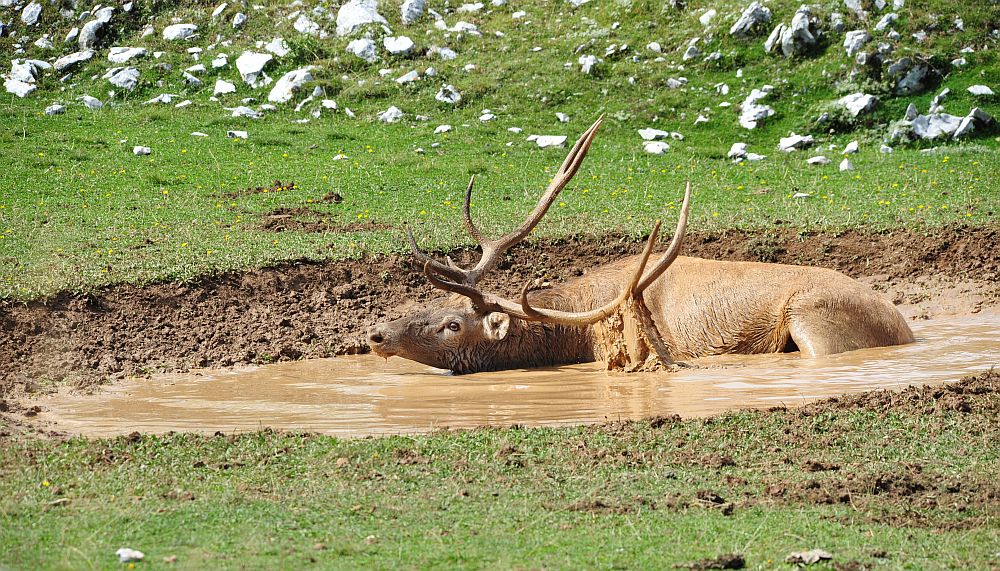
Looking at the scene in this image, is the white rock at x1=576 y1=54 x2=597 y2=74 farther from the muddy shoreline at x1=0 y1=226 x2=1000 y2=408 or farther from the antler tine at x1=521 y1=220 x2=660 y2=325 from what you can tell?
the antler tine at x1=521 y1=220 x2=660 y2=325

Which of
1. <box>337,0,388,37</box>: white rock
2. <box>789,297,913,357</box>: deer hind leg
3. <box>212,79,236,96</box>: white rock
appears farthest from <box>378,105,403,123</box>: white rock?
<box>789,297,913,357</box>: deer hind leg

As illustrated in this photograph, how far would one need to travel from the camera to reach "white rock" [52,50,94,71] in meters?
19.8

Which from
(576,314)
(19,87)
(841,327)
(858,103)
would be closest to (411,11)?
(19,87)

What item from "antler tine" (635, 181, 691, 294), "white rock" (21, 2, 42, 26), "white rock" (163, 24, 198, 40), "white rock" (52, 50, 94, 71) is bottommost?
"white rock" (52, 50, 94, 71)

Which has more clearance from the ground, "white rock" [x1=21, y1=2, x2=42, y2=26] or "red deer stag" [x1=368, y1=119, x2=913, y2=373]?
"red deer stag" [x1=368, y1=119, x2=913, y2=373]

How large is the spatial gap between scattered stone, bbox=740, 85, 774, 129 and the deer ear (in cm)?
919

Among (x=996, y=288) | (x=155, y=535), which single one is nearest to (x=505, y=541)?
(x=155, y=535)

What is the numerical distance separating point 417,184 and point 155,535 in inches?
412

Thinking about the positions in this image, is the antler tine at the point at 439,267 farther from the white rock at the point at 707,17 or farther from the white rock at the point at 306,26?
the white rock at the point at 306,26

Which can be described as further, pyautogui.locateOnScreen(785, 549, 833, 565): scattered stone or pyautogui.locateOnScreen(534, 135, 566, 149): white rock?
pyautogui.locateOnScreen(534, 135, 566, 149): white rock

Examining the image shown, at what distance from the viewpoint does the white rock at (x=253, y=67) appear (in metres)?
19.2

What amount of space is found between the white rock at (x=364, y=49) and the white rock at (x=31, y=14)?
6128mm

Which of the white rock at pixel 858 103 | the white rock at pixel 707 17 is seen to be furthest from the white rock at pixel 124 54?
the white rock at pixel 858 103

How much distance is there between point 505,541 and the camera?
179 inches
